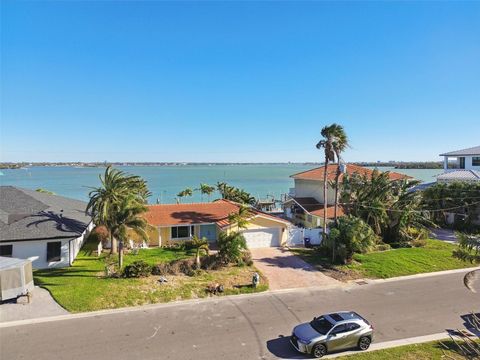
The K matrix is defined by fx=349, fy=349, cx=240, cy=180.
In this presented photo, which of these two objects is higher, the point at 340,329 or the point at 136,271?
the point at 136,271

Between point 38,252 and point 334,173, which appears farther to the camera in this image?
point 334,173

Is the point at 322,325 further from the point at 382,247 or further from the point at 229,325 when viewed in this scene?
the point at 382,247

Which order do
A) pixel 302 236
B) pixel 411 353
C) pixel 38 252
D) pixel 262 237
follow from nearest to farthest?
pixel 411 353
pixel 38 252
pixel 262 237
pixel 302 236

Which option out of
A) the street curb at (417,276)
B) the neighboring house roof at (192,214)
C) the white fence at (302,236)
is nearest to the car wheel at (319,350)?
the street curb at (417,276)

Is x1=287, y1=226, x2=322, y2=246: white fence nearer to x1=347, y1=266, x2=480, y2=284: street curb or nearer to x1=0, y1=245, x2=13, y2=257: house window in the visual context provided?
x1=347, y1=266, x2=480, y2=284: street curb

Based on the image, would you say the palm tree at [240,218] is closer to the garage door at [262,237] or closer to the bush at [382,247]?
the garage door at [262,237]

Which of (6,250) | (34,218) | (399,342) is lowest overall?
(399,342)

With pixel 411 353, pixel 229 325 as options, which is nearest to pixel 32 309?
pixel 229 325
